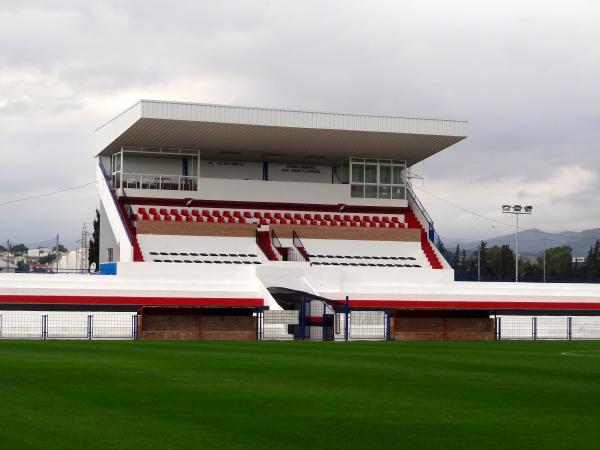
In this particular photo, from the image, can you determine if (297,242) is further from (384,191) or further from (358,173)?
(384,191)

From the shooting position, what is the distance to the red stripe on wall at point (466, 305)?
52353mm

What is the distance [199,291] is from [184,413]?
122 ft

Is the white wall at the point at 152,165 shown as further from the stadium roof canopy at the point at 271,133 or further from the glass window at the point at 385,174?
the glass window at the point at 385,174

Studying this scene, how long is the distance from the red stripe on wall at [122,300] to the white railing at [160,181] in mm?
11323

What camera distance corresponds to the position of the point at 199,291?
50.6 meters

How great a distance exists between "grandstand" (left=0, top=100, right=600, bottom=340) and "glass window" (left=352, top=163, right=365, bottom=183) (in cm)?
12

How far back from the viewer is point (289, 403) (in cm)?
1494

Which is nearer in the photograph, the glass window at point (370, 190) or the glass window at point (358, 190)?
the glass window at point (358, 190)

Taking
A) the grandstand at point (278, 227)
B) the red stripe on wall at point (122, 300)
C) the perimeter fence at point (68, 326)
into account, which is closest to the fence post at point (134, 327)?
the perimeter fence at point (68, 326)


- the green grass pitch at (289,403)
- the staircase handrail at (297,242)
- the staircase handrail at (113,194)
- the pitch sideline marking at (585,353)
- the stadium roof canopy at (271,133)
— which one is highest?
the stadium roof canopy at (271,133)

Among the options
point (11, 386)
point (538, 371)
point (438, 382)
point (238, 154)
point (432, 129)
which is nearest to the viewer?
point (11, 386)

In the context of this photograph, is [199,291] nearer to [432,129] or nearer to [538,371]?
[432,129]

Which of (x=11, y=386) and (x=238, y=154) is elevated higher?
(x=238, y=154)

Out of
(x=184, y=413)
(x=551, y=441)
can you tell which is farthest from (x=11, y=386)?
(x=551, y=441)
